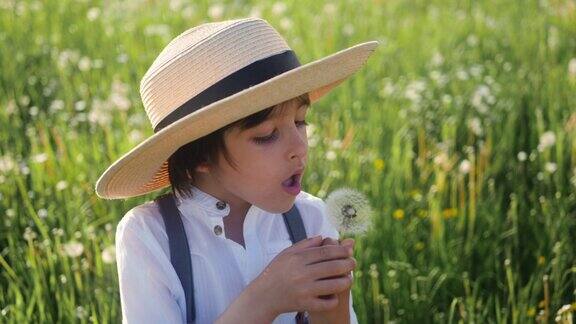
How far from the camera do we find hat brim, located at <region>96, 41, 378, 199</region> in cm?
206

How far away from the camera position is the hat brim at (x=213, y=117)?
2057 millimetres

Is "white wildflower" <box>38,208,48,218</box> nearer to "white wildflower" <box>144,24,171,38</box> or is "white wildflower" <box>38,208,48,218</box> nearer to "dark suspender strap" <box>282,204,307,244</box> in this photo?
"dark suspender strap" <box>282,204,307,244</box>

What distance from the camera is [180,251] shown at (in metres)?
2.21

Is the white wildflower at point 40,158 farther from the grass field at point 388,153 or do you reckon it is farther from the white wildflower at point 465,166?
the white wildflower at point 465,166

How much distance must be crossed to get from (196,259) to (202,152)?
21 cm

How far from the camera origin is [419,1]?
6973 mm

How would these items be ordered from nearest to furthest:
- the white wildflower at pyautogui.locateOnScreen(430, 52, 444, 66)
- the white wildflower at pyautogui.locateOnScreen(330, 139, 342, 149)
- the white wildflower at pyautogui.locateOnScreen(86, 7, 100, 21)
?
the white wildflower at pyautogui.locateOnScreen(330, 139, 342, 149) < the white wildflower at pyautogui.locateOnScreen(430, 52, 444, 66) < the white wildflower at pyautogui.locateOnScreen(86, 7, 100, 21)

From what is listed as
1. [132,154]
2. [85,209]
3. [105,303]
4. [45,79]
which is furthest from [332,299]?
[45,79]

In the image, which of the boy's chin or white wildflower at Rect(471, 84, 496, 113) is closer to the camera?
the boy's chin

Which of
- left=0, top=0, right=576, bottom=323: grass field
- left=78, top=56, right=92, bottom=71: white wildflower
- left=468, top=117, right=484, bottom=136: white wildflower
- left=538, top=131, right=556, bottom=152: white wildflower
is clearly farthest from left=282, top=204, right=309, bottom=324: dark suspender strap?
left=78, top=56, right=92, bottom=71: white wildflower

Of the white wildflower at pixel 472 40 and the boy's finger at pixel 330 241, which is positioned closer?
the boy's finger at pixel 330 241

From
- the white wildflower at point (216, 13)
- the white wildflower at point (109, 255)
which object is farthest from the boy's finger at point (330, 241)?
the white wildflower at point (216, 13)

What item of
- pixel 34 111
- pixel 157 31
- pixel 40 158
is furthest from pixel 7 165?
pixel 157 31

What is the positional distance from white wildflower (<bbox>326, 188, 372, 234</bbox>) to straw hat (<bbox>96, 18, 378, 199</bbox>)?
0.69ft
